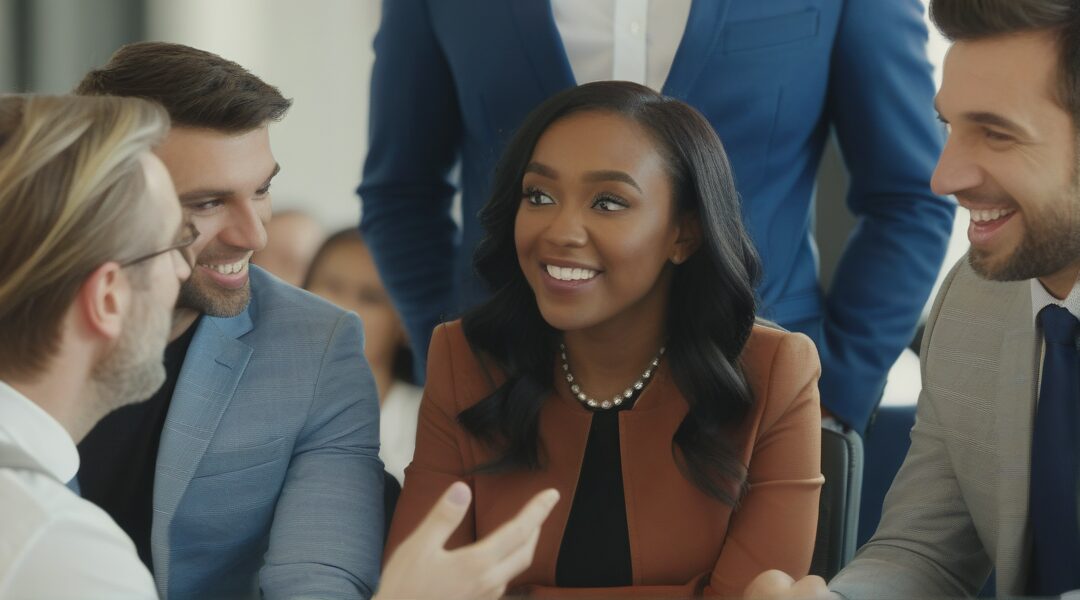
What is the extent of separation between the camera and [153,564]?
1.67 metres

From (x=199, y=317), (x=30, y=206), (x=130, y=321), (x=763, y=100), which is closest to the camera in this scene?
(x=30, y=206)

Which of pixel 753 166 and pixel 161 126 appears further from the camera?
pixel 753 166

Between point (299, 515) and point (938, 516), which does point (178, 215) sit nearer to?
point (299, 515)

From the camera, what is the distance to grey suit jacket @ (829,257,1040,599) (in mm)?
1568

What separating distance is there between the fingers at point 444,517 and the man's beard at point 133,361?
0.31 meters

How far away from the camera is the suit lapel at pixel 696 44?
194cm

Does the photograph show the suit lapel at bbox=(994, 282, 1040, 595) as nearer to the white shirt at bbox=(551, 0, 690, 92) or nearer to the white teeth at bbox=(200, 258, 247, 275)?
the white shirt at bbox=(551, 0, 690, 92)

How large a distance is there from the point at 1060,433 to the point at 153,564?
3.63 ft

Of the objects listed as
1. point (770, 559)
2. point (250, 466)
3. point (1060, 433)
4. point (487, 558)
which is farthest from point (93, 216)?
point (1060, 433)

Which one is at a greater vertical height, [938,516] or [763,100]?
[763,100]

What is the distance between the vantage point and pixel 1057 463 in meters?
1.53

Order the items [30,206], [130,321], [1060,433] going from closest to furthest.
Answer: [30,206], [130,321], [1060,433]

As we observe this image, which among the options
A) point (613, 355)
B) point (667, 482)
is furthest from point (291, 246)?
point (667, 482)

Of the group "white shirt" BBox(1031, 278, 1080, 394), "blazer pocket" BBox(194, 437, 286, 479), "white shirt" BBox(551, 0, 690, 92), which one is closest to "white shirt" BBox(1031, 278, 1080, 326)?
"white shirt" BBox(1031, 278, 1080, 394)
